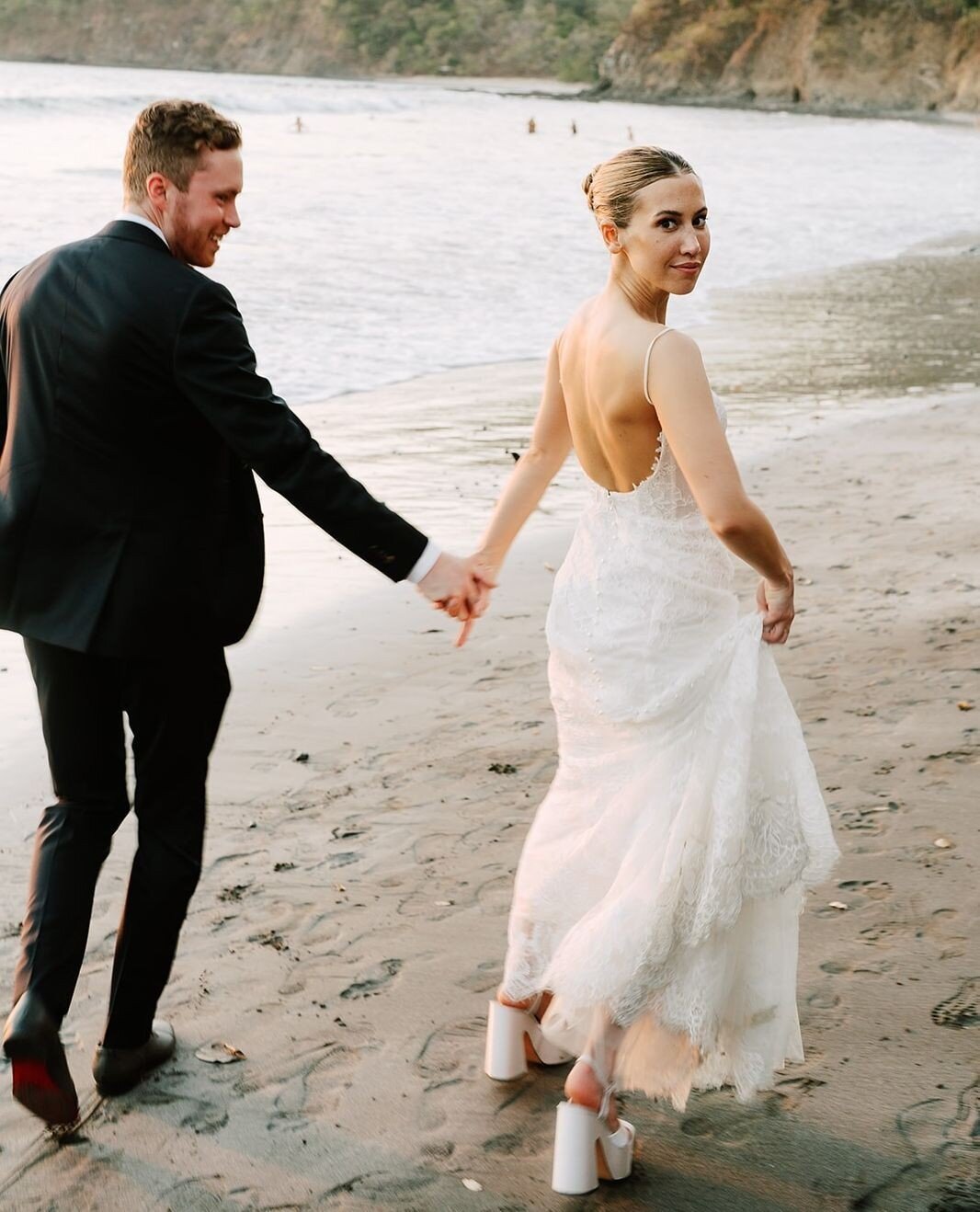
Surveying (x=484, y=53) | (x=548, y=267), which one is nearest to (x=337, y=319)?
(x=548, y=267)

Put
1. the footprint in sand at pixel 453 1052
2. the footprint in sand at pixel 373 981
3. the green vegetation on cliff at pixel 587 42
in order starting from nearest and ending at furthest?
the footprint in sand at pixel 453 1052
the footprint in sand at pixel 373 981
the green vegetation on cliff at pixel 587 42

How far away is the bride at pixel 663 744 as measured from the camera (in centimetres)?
266

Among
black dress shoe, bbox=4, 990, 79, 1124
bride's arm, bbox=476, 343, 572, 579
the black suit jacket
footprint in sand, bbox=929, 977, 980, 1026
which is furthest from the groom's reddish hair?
footprint in sand, bbox=929, 977, 980, 1026

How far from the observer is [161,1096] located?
3072mm

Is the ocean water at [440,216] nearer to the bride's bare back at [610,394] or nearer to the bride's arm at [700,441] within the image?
the bride's bare back at [610,394]

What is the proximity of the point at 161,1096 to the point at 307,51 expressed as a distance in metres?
144

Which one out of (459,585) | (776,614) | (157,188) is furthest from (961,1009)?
(157,188)

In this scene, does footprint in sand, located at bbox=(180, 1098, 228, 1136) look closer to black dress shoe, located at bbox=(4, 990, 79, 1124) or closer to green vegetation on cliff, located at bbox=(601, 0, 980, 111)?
black dress shoe, located at bbox=(4, 990, 79, 1124)

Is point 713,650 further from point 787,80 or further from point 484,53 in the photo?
point 484,53

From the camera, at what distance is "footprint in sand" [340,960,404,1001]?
344 cm

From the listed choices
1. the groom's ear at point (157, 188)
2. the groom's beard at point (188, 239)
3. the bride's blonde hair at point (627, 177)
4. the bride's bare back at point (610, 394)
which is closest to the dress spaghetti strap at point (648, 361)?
the bride's bare back at point (610, 394)

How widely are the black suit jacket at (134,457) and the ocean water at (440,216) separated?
859 centimetres

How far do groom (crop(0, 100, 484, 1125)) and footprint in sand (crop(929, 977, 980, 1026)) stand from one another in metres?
1.50

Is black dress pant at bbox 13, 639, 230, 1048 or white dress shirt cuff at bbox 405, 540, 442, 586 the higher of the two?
white dress shirt cuff at bbox 405, 540, 442, 586
